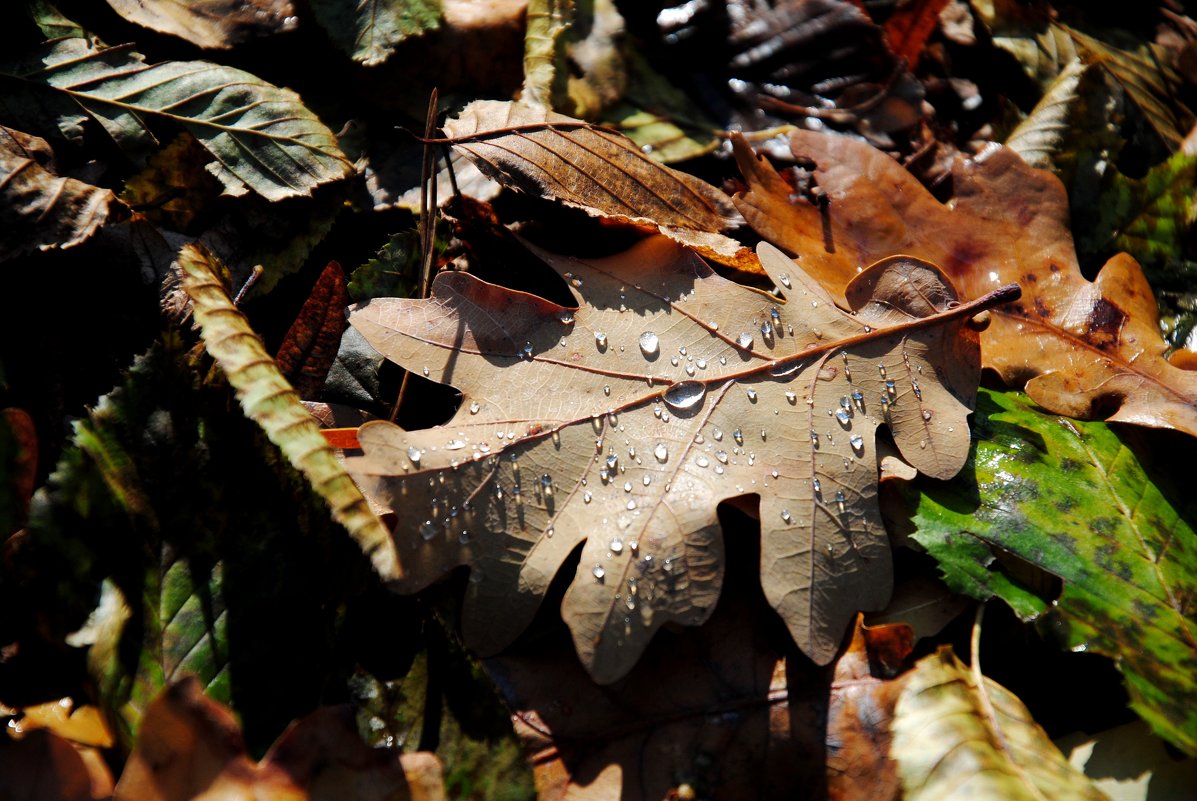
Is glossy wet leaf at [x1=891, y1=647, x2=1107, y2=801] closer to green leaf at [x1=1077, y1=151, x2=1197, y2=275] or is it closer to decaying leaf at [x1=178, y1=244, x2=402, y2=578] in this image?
decaying leaf at [x1=178, y1=244, x2=402, y2=578]

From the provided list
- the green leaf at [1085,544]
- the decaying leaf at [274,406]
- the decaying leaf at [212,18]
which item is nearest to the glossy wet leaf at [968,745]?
the green leaf at [1085,544]

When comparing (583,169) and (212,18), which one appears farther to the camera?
(212,18)

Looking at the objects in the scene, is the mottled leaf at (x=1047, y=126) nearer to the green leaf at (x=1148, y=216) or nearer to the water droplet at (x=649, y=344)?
the green leaf at (x=1148, y=216)

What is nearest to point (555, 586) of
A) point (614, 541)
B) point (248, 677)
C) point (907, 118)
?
point (614, 541)

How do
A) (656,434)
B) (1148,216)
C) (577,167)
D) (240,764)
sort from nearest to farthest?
(240,764) → (656,434) → (577,167) → (1148,216)

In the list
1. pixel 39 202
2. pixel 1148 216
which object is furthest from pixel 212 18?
pixel 1148 216

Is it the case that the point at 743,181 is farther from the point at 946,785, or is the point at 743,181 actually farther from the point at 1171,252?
the point at 946,785

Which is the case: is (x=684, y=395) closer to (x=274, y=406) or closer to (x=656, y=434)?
(x=656, y=434)

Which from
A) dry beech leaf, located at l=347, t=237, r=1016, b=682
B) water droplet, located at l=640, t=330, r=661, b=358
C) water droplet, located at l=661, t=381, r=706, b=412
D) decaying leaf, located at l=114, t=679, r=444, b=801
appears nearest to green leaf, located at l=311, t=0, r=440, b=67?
dry beech leaf, located at l=347, t=237, r=1016, b=682
